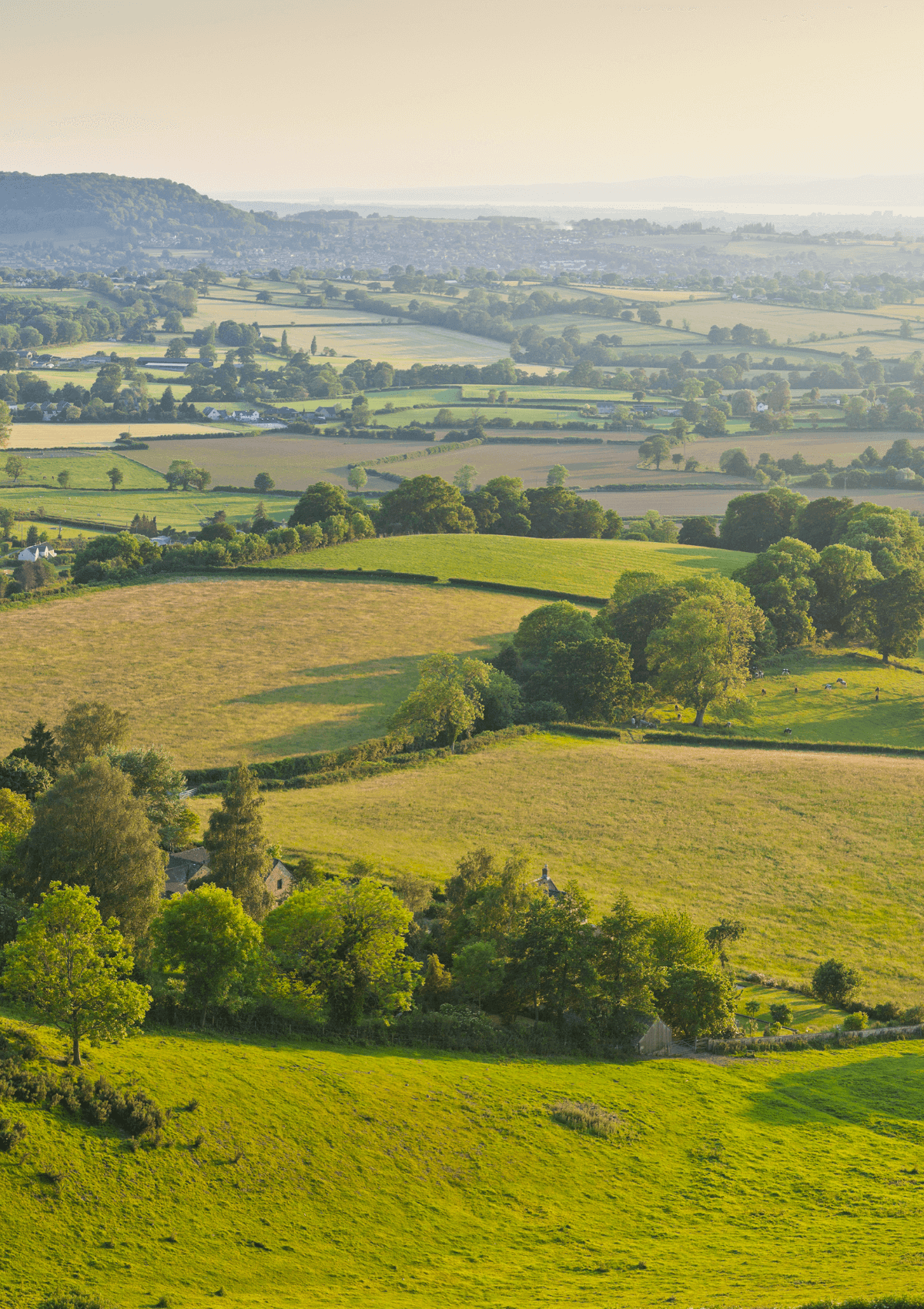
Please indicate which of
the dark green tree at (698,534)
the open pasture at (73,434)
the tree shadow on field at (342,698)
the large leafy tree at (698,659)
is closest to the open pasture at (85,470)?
the open pasture at (73,434)

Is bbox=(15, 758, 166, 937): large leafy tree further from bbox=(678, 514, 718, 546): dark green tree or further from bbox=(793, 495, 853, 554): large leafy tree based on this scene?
→ bbox=(678, 514, 718, 546): dark green tree

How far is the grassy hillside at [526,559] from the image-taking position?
4500 inches

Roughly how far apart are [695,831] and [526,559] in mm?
56828

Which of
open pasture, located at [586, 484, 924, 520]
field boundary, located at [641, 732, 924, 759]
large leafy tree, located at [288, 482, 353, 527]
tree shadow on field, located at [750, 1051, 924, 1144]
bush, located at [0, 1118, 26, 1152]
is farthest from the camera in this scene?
open pasture, located at [586, 484, 924, 520]

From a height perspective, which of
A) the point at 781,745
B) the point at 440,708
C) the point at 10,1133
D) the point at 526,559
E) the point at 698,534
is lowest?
the point at 781,745

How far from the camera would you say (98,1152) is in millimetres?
31422

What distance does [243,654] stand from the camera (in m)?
92.7

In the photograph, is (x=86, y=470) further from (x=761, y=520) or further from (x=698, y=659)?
(x=698, y=659)

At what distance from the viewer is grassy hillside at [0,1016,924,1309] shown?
2880cm

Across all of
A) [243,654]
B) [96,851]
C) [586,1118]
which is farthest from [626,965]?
[243,654]

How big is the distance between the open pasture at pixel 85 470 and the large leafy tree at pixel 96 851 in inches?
4792

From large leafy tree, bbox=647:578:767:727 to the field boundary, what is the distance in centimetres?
442

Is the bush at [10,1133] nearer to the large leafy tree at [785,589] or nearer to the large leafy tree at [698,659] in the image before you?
the large leafy tree at [698,659]


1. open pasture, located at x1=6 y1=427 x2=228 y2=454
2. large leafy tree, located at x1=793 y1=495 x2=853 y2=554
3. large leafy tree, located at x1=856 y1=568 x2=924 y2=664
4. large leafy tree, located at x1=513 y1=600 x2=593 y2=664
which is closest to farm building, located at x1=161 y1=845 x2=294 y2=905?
large leafy tree, located at x1=513 y1=600 x2=593 y2=664
